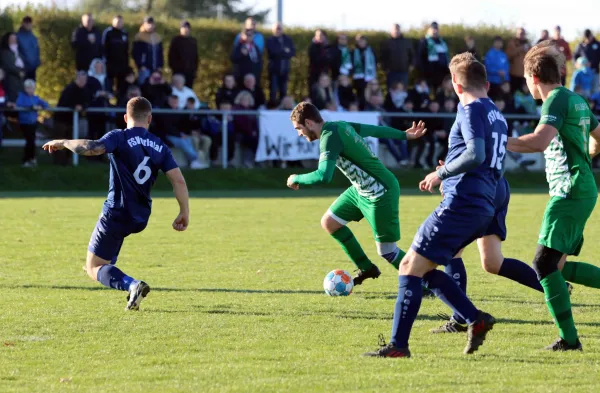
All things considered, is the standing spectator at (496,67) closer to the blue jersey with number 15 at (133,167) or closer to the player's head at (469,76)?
the blue jersey with number 15 at (133,167)

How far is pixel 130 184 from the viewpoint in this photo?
8062 mm

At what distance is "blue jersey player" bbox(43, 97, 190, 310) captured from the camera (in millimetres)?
7965

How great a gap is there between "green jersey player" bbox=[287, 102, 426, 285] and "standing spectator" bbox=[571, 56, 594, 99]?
685 inches

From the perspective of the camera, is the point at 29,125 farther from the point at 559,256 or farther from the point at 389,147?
the point at 559,256

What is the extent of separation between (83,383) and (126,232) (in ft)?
9.11

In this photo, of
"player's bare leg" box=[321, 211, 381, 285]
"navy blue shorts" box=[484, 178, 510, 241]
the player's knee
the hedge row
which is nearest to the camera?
the player's knee

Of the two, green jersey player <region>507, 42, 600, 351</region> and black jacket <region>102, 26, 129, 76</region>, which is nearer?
green jersey player <region>507, 42, 600, 351</region>

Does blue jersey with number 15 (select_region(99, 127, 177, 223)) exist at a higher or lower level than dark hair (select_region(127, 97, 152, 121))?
lower

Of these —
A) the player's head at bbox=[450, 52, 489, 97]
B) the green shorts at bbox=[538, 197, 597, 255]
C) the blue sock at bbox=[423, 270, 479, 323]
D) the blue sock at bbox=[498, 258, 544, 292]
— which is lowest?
the blue sock at bbox=[498, 258, 544, 292]

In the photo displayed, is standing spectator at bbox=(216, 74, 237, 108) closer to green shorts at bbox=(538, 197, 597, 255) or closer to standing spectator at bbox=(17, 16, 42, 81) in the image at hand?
standing spectator at bbox=(17, 16, 42, 81)

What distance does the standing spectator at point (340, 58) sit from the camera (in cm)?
2362

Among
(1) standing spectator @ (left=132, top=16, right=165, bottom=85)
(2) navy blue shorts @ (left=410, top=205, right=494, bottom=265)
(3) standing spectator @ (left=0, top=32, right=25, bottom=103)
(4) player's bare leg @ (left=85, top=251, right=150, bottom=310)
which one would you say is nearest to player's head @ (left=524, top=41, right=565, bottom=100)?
(2) navy blue shorts @ (left=410, top=205, right=494, bottom=265)

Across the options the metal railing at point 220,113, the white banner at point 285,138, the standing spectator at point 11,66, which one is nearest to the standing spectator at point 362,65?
the metal railing at point 220,113

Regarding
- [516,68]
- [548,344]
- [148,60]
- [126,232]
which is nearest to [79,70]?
[148,60]
